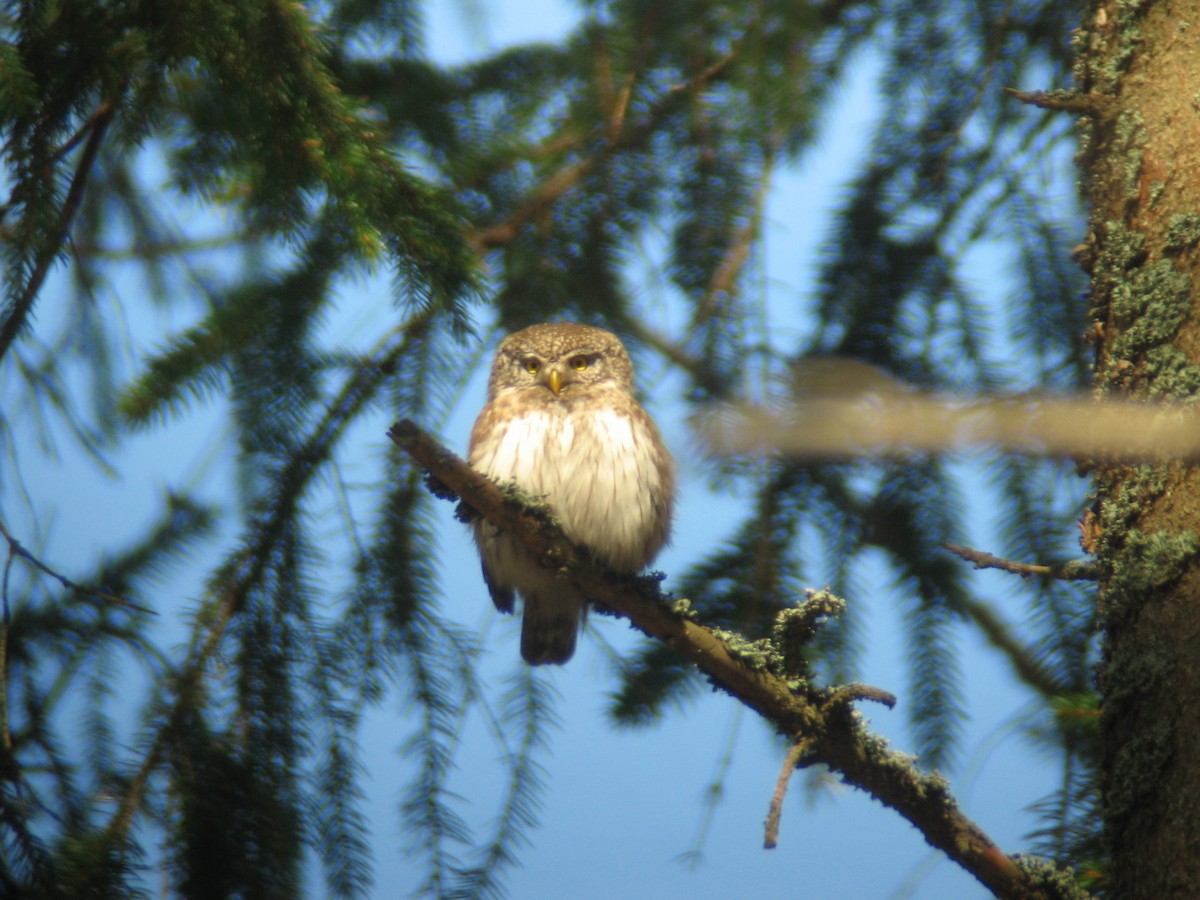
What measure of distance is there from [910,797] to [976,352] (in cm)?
113

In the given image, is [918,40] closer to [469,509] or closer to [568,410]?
[568,410]

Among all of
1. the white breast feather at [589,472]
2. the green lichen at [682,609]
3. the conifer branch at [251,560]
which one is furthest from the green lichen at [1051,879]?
the conifer branch at [251,560]

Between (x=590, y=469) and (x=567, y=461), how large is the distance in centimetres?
6

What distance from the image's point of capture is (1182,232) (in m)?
1.74

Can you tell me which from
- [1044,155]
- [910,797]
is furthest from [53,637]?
[1044,155]

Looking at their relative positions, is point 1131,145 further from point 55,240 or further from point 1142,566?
point 55,240

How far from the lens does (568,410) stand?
2.71 meters

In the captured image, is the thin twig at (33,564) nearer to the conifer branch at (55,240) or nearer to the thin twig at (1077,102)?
the conifer branch at (55,240)

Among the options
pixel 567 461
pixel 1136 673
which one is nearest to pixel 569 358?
pixel 567 461

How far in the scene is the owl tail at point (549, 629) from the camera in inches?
112

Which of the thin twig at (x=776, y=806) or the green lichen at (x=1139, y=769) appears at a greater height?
the green lichen at (x=1139, y=769)

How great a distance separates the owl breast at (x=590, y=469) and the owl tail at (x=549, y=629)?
29 cm

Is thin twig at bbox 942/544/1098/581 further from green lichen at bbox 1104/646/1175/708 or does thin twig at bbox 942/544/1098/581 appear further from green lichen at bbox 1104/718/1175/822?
green lichen at bbox 1104/718/1175/822

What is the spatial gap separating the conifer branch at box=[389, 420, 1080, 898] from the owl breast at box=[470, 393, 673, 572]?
0.66 m
